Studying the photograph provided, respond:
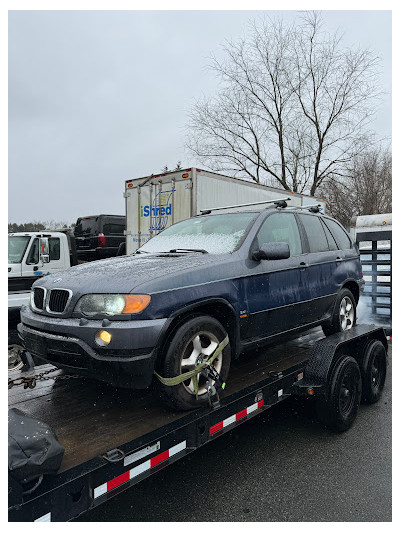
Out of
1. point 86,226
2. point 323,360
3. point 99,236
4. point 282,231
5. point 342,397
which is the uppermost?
point 86,226

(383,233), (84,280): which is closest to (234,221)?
(84,280)

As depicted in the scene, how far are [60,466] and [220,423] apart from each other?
1245 mm

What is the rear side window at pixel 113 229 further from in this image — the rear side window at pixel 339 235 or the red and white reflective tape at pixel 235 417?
the red and white reflective tape at pixel 235 417

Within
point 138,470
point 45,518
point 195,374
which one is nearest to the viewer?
point 45,518

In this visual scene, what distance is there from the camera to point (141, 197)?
386 inches

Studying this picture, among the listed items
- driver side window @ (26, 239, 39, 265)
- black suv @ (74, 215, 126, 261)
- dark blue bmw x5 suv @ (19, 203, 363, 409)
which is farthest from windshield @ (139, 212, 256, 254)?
black suv @ (74, 215, 126, 261)

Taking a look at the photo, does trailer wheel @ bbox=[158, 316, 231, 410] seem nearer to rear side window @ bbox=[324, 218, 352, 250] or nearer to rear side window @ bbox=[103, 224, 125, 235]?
rear side window @ bbox=[324, 218, 352, 250]

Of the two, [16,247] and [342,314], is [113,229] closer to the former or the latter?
[16,247]

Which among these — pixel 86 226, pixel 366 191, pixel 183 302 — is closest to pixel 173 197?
pixel 86 226

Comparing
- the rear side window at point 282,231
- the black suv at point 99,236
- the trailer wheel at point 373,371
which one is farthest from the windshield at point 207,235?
the black suv at point 99,236

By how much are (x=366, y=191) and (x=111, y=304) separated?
31590 mm

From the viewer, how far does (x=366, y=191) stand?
30.9 meters

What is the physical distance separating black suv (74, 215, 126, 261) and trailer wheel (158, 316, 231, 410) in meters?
10.0

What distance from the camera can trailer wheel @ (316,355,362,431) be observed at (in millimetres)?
3803
